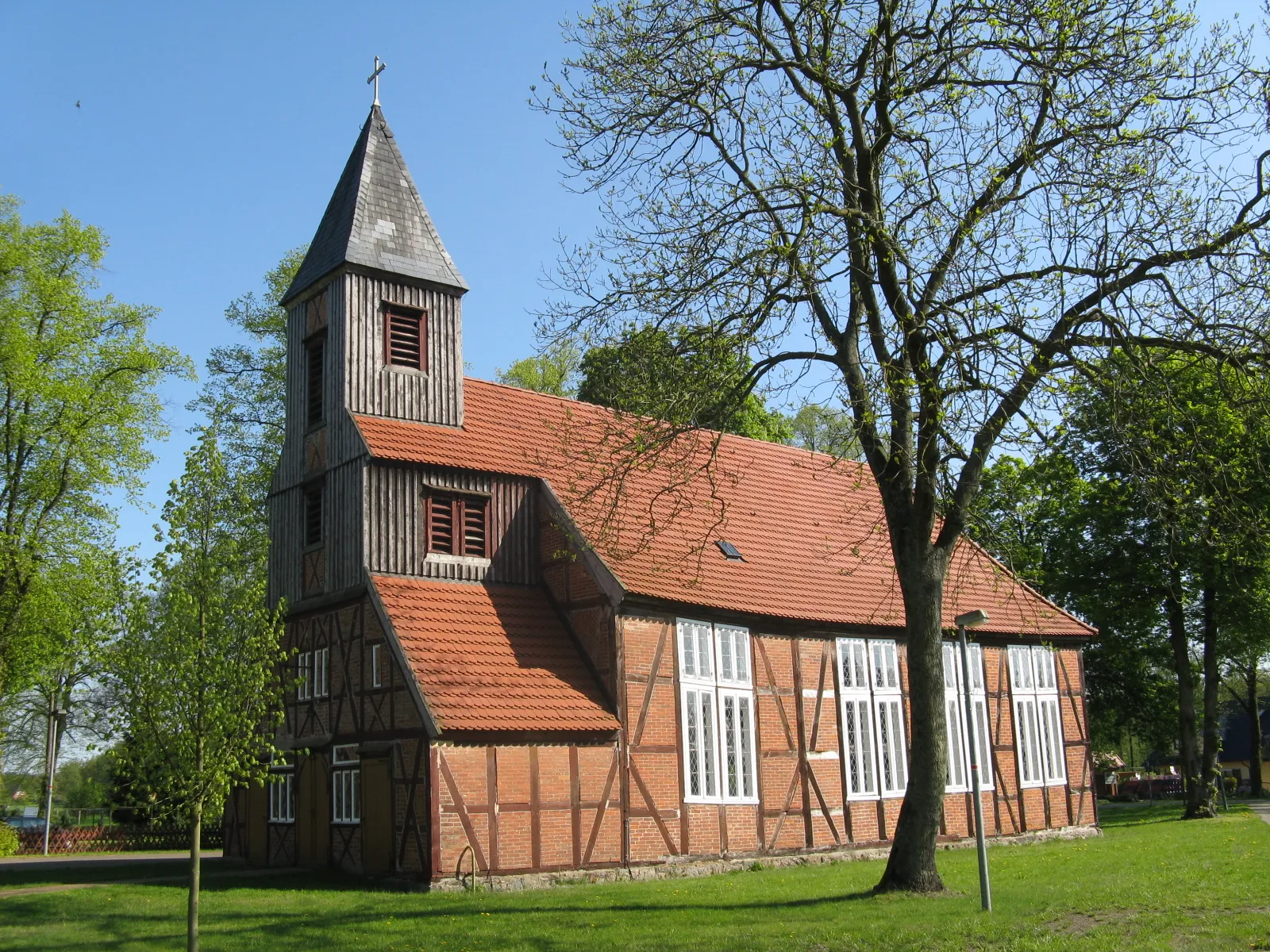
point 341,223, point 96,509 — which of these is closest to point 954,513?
point 341,223

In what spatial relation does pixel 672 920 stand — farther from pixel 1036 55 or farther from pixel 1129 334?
pixel 1036 55

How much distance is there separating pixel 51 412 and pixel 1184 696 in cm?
3193

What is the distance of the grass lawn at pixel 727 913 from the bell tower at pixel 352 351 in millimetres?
6419

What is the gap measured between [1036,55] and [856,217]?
2.77m

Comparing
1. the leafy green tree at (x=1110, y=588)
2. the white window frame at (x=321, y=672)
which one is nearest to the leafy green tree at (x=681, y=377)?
the white window frame at (x=321, y=672)

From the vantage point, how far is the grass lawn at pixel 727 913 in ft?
39.0

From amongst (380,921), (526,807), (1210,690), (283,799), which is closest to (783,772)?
(526,807)

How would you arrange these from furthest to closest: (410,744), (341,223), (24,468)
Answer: (24,468), (341,223), (410,744)

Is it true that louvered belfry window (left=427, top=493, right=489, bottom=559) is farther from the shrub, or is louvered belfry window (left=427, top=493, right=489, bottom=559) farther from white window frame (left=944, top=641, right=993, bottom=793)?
the shrub

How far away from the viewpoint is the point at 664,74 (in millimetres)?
15266

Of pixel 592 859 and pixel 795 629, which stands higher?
pixel 795 629

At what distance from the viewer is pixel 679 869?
2023 centimetres

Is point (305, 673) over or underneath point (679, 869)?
over

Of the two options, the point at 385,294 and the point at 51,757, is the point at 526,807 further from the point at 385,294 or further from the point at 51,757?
the point at 51,757
